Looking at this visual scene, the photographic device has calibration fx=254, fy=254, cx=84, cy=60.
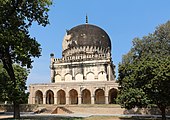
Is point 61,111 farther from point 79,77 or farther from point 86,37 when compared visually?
point 86,37

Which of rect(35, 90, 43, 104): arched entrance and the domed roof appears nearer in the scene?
rect(35, 90, 43, 104): arched entrance

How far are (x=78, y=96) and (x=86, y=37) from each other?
1328 centimetres

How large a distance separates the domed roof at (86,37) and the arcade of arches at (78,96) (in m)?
10.1

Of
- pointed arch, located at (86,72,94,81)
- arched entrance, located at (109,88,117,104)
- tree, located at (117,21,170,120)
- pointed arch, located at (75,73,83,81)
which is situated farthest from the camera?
pointed arch, located at (75,73,83,81)

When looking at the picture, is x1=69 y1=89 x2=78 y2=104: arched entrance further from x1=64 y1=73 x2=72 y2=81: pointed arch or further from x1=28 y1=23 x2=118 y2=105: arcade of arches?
x1=64 y1=73 x2=72 y2=81: pointed arch

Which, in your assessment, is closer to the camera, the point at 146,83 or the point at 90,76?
the point at 146,83

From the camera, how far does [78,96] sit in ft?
149

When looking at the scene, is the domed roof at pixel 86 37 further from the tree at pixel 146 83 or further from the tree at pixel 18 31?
the tree at pixel 18 31

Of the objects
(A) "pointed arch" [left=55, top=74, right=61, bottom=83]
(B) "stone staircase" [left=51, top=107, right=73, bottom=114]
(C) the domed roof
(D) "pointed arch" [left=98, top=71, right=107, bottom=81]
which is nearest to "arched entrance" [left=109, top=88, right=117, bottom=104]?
(D) "pointed arch" [left=98, top=71, right=107, bottom=81]

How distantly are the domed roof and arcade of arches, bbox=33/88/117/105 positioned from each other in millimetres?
10135

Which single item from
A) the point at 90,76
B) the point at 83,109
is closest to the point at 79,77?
the point at 90,76

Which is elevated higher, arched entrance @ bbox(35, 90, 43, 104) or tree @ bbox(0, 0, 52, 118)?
tree @ bbox(0, 0, 52, 118)

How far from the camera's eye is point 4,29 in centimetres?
1677

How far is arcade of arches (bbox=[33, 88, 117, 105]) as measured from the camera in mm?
44963
